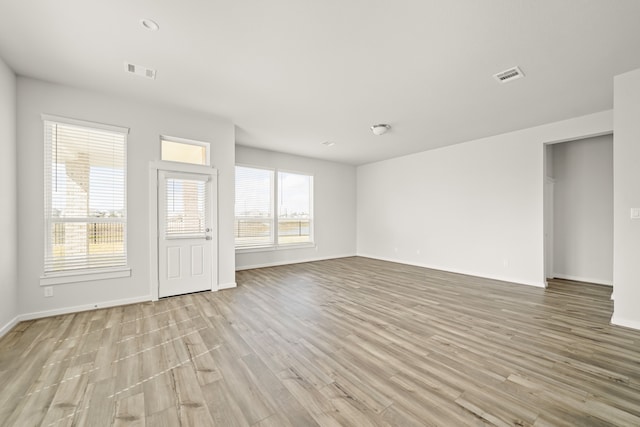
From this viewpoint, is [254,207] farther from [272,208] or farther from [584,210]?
[584,210]

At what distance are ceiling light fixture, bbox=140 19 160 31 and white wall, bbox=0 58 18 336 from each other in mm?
1918

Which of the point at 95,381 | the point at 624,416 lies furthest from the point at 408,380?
the point at 95,381

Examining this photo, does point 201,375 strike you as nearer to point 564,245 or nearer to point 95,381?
point 95,381

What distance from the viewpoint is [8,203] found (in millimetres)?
2936

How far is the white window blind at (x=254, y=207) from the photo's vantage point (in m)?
6.28

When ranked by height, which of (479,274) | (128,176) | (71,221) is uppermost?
(128,176)

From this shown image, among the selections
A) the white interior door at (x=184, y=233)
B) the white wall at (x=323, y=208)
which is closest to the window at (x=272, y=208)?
the white wall at (x=323, y=208)

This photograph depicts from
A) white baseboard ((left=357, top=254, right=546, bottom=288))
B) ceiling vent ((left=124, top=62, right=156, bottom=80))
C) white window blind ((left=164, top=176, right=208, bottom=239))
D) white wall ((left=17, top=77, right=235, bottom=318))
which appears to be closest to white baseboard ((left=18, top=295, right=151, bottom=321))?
white wall ((left=17, top=77, right=235, bottom=318))

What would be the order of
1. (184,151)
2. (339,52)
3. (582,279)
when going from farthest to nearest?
(582,279), (184,151), (339,52)

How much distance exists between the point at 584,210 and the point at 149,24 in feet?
24.5

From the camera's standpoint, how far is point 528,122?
4.62 meters

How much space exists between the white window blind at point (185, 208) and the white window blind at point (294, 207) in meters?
2.66

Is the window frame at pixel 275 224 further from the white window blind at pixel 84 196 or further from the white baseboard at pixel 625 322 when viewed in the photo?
the white baseboard at pixel 625 322

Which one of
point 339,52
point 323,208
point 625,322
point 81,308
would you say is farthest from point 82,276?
point 625,322
